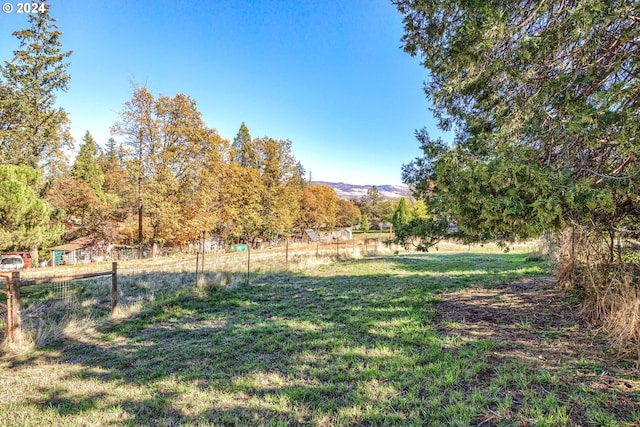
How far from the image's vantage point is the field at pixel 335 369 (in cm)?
246

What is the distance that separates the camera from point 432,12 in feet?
13.2

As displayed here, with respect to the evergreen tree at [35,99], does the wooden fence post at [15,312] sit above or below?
below

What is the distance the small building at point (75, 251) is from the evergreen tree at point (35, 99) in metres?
7.11

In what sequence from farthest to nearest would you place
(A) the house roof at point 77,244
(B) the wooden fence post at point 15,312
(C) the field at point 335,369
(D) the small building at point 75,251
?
(A) the house roof at point 77,244, (D) the small building at point 75,251, (B) the wooden fence post at point 15,312, (C) the field at point 335,369

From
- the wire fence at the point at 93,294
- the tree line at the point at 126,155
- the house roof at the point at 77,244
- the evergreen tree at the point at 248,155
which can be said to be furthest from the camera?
the evergreen tree at the point at 248,155

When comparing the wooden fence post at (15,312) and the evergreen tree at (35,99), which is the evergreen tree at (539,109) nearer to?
the wooden fence post at (15,312)

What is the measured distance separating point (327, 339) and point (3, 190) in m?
12.7

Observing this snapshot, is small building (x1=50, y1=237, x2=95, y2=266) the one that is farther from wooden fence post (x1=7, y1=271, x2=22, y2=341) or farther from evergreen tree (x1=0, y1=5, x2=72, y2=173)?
wooden fence post (x1=7, y1=271, x2=22, y2=341)

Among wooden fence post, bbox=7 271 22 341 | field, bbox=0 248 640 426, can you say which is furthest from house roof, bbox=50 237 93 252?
wooden fence post, bbox=7 271 22 341

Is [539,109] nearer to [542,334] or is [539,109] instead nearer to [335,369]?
[542,334]

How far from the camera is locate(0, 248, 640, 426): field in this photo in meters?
2.46

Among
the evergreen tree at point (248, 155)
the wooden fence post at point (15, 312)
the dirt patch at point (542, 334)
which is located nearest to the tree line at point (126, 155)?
the evergreen tree at point (248, 155)

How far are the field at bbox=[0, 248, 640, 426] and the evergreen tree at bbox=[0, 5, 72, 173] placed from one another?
17673 millimetres

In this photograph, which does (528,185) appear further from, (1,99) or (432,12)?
(1,99)
